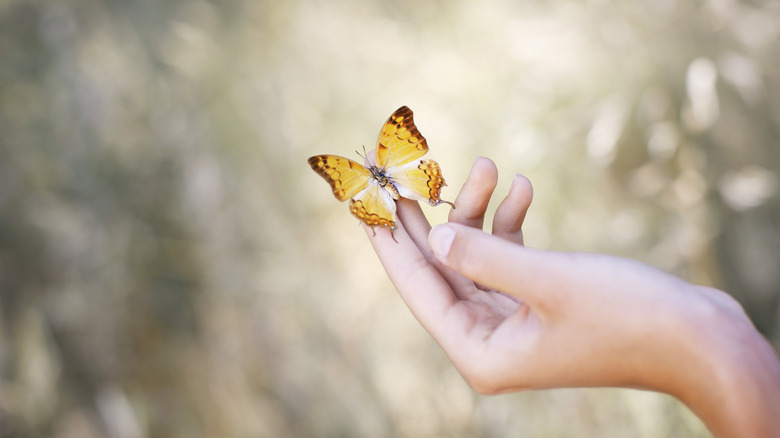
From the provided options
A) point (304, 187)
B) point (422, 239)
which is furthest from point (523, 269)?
point (304, 187)

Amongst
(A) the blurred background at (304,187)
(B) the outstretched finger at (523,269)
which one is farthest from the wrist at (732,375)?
(A) the blurred background at (304,187)

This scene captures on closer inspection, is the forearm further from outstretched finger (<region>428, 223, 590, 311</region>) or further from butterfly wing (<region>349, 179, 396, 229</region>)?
butterfly wing (<region>349, 179, 396, 229</region>)

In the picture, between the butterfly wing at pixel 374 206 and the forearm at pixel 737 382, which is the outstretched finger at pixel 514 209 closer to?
the butterfly wing at pixel 374 206

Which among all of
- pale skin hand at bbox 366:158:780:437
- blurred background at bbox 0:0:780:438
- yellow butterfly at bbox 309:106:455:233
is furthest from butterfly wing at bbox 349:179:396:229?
blurred background at bbox 0:0:780:438

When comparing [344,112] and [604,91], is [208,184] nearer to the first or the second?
[344,112]

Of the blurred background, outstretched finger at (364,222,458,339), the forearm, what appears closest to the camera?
the forearm
